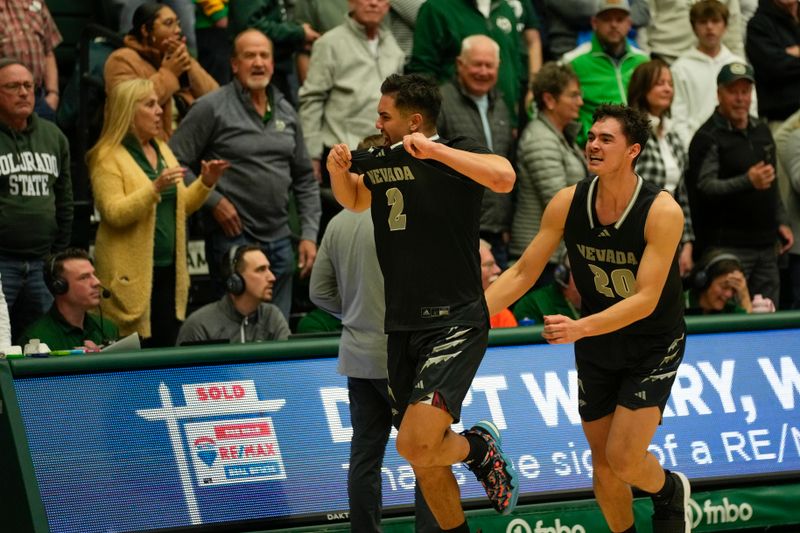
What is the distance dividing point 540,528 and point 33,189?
387 centimetres

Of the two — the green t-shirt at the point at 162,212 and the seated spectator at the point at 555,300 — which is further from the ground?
the green t-shirt at the point at 162,212

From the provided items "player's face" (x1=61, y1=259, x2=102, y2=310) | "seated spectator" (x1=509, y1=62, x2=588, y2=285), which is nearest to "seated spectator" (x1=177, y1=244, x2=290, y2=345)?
"player's face" (x1=61, y1=259, x2=102, y2=310)

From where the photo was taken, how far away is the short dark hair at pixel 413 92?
643cm

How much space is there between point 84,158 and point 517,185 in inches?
131

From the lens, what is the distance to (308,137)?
34.7 feet

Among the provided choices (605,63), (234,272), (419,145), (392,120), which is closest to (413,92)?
(392,120)

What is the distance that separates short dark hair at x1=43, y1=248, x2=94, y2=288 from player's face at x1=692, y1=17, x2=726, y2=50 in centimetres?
601

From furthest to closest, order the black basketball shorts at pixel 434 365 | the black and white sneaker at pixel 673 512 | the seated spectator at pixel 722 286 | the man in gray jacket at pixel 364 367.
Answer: the seated spectator at pixel 722 286 < the black and white sneaker at pixel 673 512 < the man in gray jacket at pixel 364 367 < the black basketball shorts at pixel 434 365

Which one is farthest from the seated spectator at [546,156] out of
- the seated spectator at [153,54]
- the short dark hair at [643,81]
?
the seated spectator at [153,54]

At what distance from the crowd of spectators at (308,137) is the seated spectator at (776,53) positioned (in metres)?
0.02

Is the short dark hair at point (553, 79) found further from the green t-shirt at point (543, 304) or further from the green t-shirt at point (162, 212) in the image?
the green t-shirt at point (162, 212)

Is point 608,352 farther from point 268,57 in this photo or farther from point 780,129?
point 780,129

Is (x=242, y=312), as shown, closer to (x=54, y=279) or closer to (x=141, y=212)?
(x=141, y=212)

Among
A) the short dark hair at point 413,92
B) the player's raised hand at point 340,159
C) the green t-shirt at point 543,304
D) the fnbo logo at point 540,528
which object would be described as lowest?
the fnbo logo at point 540,528
